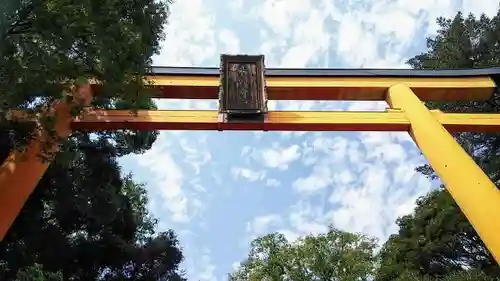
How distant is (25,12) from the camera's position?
4582 millimetres

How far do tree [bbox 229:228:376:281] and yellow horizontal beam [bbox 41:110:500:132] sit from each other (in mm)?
8815

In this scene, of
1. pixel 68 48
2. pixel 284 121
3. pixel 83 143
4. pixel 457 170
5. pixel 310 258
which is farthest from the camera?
pixel 310 258

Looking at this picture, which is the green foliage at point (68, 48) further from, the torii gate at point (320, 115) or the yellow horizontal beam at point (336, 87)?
the yellow horizontal beam at point (336, 87)

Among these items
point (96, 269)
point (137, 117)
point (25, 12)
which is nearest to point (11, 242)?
point (96, 269)

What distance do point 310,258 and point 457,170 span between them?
1046 cm

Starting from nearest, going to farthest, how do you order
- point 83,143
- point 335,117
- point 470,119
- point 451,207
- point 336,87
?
point 335,117 → point 470,119 → point 336,87 → point 83,143 → point 451,207

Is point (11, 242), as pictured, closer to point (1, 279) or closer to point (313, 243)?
point (1, 279)

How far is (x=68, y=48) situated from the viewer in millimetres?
4805

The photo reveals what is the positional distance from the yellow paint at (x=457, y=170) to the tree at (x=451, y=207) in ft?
12.8

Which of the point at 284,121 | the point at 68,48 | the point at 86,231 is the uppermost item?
the point at 284,121

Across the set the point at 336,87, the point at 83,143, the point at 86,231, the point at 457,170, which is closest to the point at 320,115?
the point at 336,87

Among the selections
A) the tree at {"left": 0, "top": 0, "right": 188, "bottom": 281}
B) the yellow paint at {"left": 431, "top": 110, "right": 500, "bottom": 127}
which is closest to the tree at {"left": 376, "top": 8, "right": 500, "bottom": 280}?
the yellow paint at {"left": 431, "top": 110, "right": 500, "bottom": 127}

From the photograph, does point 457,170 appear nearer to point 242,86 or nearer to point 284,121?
point 284,121

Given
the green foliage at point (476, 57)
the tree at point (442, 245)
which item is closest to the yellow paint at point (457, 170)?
the green foliage at point (476, 57)
